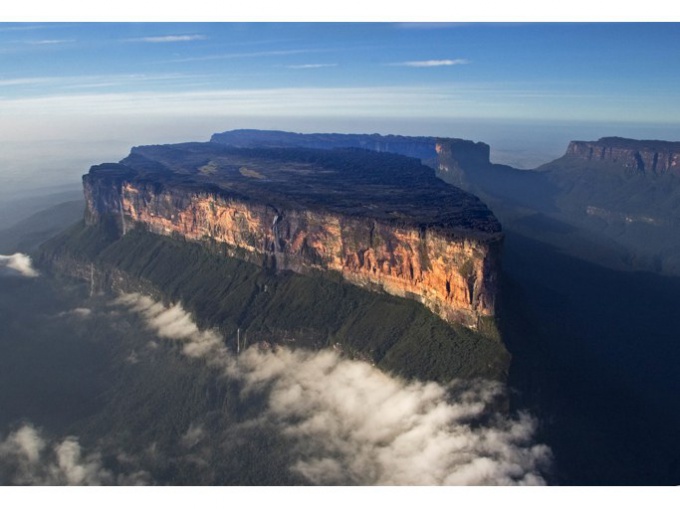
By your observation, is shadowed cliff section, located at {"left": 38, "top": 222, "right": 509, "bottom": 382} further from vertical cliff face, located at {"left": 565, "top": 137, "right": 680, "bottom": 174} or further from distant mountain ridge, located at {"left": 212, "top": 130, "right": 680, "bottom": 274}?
vertical cliff face, located at {"left": 565, "top": 137, "right": 680, "bottom": 174}

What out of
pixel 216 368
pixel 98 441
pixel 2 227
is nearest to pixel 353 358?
pixel 216 368

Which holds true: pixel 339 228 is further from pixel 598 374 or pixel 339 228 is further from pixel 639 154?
pixel 639 154

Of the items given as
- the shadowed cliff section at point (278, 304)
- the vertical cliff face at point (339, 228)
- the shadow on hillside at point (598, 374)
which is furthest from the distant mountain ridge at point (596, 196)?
the shadowed cliff section at point (278, 304)

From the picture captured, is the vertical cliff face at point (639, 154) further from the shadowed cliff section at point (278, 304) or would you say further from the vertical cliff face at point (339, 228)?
the shadowed cliff section at point (278, 304)

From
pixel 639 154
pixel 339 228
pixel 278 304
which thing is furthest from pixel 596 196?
pixel 278 304

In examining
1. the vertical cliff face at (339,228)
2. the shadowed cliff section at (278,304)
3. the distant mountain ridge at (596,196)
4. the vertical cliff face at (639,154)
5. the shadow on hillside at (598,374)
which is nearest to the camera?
the shadow on hillside at (598,374)

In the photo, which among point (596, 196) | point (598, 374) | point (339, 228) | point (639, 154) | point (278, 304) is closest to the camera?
point (598, 374)
